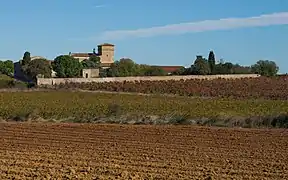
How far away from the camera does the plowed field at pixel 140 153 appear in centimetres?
1648

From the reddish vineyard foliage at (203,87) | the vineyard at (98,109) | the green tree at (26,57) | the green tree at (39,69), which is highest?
the green tree at (26,57)

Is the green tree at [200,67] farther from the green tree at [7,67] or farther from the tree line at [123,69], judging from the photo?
the green tree at [7,67]

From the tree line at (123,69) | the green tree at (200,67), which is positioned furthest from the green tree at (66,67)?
the green tree at (200,67)

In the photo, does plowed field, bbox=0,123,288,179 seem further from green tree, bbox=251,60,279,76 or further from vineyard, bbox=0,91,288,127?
green tree, bbox=251,60,279,76

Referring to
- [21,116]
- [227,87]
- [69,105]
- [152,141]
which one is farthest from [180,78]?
[152,141]

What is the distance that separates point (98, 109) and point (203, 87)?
34.2 metres

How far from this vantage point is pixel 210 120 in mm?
40781

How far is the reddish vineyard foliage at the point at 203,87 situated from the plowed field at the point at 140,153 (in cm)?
4236

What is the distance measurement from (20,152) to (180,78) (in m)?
70.7

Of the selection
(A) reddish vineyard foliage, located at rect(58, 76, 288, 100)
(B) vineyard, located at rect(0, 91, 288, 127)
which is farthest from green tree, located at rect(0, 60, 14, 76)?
(B) vineyard, located at rect(0, 91, 288, 127)

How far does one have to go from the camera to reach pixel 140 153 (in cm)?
2203

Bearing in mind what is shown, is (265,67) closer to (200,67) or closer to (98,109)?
(200,67)

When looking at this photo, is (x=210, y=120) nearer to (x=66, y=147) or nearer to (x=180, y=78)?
(x=66, y=147)

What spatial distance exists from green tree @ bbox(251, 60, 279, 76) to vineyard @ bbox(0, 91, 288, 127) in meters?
70.4
